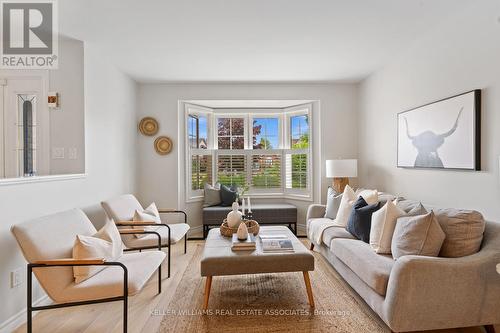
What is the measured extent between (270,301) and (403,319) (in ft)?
3.67

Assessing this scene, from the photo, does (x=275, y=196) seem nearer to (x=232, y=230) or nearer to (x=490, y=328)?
(x=232, y=230)

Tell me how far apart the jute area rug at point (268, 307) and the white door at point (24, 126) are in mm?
2106

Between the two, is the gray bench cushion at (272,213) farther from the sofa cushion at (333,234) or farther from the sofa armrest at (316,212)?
the sofa cushion at (333,234)

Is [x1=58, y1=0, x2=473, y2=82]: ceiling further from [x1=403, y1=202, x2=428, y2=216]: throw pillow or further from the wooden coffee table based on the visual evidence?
the wooden coffee table

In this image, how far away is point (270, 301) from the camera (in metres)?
2.67

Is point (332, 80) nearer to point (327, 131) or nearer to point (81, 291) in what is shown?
point (327, 131)

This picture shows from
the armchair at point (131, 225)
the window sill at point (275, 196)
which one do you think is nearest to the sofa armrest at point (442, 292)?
the armchair at point (131, 225)

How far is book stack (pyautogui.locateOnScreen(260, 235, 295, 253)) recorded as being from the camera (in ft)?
8.61

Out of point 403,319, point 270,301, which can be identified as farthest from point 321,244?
point 403,319

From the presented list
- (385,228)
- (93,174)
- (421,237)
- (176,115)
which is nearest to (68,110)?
(93,174)

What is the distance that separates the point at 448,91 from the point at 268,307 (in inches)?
105

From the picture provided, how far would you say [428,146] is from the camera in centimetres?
313

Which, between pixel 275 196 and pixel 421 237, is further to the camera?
pixel 275 196

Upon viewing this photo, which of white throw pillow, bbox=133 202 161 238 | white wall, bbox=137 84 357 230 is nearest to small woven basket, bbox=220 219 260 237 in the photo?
white throw pillow, bbox=133 202 161 238
